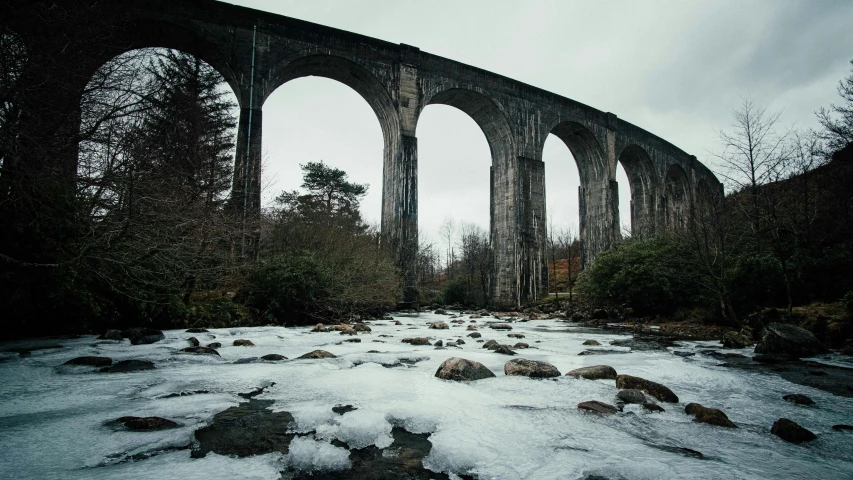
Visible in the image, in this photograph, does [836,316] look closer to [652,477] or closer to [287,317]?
[652,477]

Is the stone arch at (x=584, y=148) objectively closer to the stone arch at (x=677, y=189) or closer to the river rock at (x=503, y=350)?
the stone arch at (x=677, y=189)

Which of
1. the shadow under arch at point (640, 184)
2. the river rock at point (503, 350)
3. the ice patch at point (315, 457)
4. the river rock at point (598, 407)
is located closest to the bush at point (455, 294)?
the shadow under arch at point (640, 184)

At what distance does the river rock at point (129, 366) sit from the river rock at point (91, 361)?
0.16 m

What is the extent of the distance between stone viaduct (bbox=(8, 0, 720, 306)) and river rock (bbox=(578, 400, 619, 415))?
36.2 ft

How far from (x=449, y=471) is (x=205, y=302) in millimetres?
8845

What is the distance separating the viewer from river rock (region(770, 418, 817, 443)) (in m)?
2.34

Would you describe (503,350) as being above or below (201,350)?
below

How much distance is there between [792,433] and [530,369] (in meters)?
2.12

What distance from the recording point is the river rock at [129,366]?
3879 mm

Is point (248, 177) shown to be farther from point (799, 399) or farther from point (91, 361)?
point (799, 399)

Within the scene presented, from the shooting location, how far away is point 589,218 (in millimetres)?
24719

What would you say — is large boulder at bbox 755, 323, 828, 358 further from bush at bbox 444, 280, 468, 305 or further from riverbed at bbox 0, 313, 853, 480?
bush at bbox 444, 280, 468, 305

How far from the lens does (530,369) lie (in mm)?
4148

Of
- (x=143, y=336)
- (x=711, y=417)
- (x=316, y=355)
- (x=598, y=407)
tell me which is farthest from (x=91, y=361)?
(x=711, y=417)
